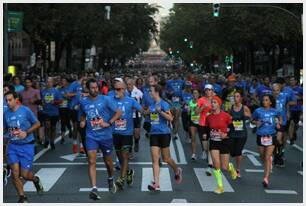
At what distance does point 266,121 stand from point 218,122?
1.09 m

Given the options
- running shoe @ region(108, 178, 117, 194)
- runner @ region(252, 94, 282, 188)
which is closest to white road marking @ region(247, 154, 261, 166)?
runner @ region(252, 94, 282, 188)

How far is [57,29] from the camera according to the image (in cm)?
4016

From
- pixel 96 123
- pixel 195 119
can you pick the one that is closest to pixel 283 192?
pixel 96 123

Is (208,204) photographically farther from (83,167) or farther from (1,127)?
(83,167)

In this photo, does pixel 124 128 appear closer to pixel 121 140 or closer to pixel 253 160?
pixel 121 140

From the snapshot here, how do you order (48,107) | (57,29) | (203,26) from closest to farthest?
(48,107)
(57,29)
(203,26)

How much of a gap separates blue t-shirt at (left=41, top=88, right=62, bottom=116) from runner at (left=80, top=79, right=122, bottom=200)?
6.14 metres

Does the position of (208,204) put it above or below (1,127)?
below

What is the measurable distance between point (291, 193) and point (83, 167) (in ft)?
13.8

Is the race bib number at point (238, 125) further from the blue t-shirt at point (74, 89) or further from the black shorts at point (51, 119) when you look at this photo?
the black shorts at point (51, 119)

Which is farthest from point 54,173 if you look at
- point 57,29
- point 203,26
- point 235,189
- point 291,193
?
point 203,26

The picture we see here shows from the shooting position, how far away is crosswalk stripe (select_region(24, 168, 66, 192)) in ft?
34.6

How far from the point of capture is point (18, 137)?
29.8 ft

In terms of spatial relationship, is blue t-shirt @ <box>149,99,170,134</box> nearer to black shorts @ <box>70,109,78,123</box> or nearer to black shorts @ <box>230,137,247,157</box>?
black shorts @ <box>230,137,247,157</box>
